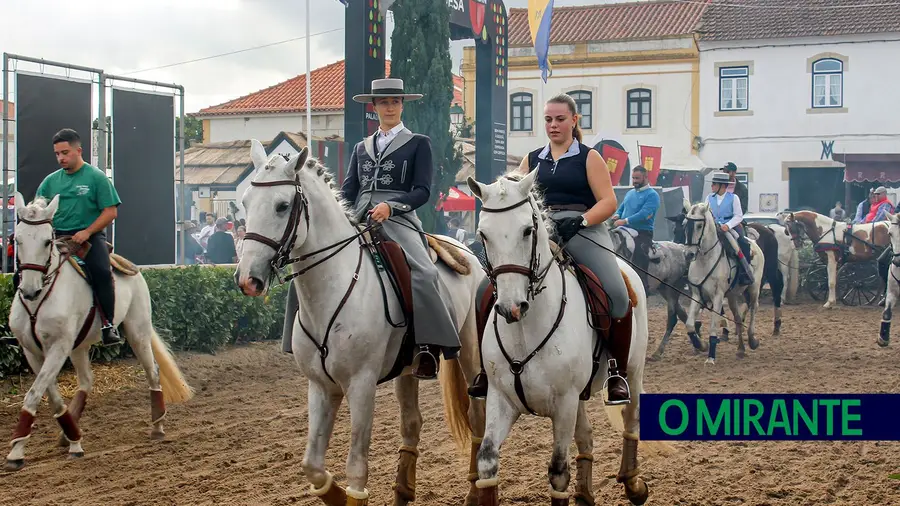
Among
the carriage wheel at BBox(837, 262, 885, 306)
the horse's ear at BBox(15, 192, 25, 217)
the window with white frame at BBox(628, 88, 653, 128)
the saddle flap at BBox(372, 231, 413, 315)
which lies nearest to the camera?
the saddle flap at BBox(372, 231, 413, 315)

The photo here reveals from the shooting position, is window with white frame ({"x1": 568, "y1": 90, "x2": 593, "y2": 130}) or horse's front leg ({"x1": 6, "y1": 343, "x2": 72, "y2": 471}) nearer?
horse's front leg ({"x1": 6, "y1": 343, "x2": 72, "y2": 471})

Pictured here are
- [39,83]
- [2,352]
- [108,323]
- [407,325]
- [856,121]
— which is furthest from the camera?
[856,121]

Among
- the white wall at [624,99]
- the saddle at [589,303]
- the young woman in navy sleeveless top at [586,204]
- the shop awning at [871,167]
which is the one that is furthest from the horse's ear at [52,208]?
the white wall at [624,99]

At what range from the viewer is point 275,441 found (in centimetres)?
837

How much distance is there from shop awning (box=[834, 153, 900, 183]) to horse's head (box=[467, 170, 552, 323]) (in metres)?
33.3

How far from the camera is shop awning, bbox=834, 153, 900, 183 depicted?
35719mm

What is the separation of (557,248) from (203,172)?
115 feet

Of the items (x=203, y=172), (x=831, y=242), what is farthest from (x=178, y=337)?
(x=203, y=172)

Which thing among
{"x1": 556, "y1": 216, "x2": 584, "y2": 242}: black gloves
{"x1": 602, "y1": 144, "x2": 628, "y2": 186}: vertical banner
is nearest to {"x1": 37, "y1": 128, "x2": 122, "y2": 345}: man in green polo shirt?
{"x1": 556, "y1": 216, "x2": 584, "y2": 242}: black gloves

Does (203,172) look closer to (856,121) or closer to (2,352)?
(856,121)

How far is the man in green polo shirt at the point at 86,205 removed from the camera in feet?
26.7

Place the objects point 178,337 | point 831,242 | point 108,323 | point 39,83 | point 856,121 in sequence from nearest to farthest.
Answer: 1. point 108,323
2. point 39,83
3. point 178,337
4. point 831,242
5. point 856,121

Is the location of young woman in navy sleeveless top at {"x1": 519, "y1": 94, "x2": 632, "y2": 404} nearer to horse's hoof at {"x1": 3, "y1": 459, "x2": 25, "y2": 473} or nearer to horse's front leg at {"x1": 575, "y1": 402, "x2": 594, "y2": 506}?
horse's front leg at {"x1": 575, "y1": 402, "x2": 594, "y2": 506}

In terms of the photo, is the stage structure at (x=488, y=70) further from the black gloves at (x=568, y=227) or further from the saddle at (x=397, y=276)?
the black gloves at (x=568, y=227)
